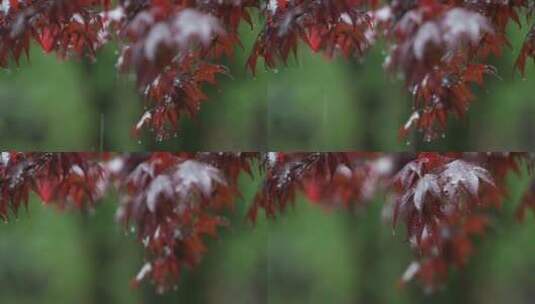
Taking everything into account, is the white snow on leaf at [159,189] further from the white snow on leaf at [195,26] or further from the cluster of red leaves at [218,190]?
the white snow on leaf at [195,26]

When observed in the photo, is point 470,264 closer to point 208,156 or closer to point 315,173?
point 315,173

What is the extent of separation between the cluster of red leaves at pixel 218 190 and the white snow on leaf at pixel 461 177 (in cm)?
4

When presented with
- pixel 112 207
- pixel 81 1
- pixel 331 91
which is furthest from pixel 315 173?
pixel 81 1

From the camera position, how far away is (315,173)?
7.63 ft

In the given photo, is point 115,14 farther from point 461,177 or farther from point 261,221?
point 461,177

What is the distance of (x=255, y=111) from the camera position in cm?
234

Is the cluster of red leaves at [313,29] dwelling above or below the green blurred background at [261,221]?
above

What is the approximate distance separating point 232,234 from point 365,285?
38 cm

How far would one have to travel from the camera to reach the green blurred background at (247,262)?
2342 millimetres

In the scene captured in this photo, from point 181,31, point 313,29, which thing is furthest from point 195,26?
point 313,29

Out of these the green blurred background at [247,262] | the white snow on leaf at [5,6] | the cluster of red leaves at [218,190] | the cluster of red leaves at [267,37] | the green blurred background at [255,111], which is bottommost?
Result: the green blurred background at [247,262]

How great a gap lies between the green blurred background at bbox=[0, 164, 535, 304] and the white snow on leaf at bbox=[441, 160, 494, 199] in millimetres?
219

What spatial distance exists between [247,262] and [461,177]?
62 cm

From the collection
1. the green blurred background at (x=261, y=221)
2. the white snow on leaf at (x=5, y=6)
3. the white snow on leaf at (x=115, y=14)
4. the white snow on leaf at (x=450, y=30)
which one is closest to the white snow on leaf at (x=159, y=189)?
the green blurred background at (x=261, y=221)
